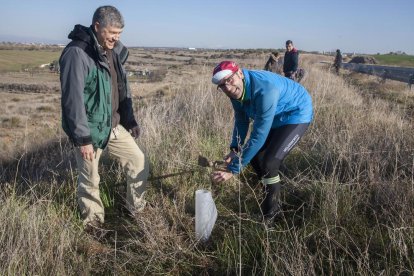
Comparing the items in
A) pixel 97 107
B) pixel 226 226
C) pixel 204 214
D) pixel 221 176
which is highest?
pixel 97 107

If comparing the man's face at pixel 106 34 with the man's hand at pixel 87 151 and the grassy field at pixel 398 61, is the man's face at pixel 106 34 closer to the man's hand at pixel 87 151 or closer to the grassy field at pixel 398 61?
the man's hand at pixel 87 151

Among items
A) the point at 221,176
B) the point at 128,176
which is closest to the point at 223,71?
the point at 221,176

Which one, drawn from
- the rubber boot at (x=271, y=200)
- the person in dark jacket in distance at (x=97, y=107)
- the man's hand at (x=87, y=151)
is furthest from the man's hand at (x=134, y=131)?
the rubber boot at (x=271, y=200)

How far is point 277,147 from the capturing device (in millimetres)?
2988

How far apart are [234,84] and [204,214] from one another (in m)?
1.01

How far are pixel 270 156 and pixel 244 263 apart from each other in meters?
0.86

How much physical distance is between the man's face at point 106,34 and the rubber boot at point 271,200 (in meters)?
1.72

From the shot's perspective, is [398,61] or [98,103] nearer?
[98,103]

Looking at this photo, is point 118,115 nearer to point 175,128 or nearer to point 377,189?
point 175,128

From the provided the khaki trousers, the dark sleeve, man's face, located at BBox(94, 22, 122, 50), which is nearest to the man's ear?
man's face, located at BBox(94, 22, 122, 50)

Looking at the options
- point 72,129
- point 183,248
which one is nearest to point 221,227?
point 183,248

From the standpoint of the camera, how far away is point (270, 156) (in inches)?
118

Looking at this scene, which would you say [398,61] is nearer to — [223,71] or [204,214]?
[223,71]

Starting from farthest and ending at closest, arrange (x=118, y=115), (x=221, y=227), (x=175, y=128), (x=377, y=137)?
(x=175, y=128), (x=377, y=137), (x=118, y=115), (x=221, y=227)
